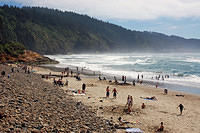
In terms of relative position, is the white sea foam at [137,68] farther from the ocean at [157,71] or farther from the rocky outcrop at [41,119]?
the rocky outcrop at [41,119]

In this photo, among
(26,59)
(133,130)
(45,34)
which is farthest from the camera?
(45,34)

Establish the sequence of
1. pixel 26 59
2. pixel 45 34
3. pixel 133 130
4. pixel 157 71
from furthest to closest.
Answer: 1. pixel 45 34
2. pixel 26 59
3. pixel 157 71
4. pixel 133 130

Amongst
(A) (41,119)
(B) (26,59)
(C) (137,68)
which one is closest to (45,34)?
(B) (26,59)

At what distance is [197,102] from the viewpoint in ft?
68.8

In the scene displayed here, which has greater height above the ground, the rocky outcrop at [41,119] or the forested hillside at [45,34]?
the forested hillside at [45,34]

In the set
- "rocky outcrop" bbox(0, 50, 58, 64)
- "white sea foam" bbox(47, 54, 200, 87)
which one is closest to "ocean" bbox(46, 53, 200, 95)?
"white sea foam" bbox(47, 54, 200, 87)

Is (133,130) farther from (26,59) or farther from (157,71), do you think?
(26,59)

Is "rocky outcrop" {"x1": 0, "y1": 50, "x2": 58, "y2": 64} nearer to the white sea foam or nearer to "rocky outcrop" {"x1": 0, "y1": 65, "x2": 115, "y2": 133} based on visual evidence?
the white sea foam

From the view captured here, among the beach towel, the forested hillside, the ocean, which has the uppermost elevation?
the forested hillside

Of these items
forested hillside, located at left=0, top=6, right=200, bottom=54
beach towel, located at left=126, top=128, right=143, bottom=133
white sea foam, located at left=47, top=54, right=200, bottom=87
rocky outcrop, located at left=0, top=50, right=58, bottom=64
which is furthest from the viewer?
forested hillside, located at left=0, top=6, right=200, bottom=54

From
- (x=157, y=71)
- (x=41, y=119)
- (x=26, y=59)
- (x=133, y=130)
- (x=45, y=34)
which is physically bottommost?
(x=133, y=130)

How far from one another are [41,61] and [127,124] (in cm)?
4864

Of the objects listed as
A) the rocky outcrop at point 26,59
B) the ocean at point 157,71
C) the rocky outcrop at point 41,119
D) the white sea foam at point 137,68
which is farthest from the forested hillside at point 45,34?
the rocky outcrop at point 41,119

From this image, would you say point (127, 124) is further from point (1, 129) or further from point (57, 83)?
point (57, 83)
